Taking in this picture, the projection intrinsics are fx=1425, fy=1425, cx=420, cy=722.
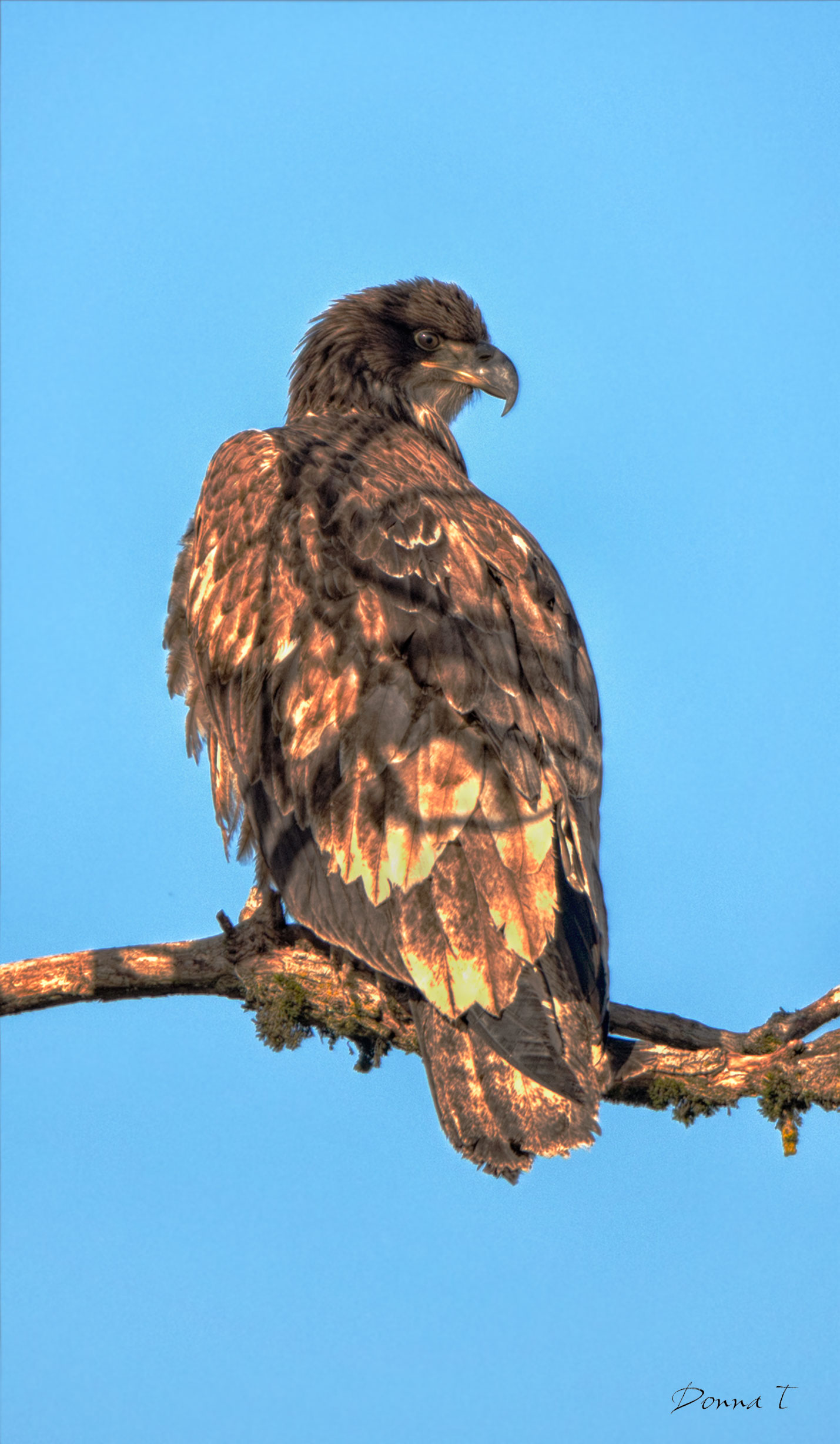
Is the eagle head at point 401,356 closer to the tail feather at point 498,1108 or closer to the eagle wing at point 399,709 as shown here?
the eagle wing at point 399,709

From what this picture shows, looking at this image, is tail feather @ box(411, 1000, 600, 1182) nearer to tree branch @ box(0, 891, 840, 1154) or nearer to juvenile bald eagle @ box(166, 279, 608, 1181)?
juvenile bald eagle @ box(166, 279, 608, 1181)

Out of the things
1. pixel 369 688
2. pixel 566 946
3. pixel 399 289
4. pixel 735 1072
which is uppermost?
pixel 399 289

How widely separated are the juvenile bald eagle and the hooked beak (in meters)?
0.89

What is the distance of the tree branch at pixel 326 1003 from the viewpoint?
5055 mm

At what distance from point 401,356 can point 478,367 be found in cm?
43

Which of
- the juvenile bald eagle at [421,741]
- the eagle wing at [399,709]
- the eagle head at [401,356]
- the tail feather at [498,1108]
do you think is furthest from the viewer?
the eagle head at [401,356]

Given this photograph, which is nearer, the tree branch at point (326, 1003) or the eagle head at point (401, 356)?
the tree branch at point (326, 1003)

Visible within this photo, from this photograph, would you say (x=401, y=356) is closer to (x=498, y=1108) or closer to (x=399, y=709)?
(x=399, y=709)

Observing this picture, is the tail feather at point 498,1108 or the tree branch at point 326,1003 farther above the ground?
the tree branch at point 326,1003

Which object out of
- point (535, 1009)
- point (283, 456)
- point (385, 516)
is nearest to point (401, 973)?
point (535, 1009)

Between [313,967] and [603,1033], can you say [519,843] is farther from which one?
[313,967]

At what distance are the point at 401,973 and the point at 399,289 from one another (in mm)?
4517

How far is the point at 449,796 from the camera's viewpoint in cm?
489

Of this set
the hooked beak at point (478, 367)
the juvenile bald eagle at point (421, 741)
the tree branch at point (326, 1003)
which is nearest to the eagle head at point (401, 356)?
the hooked beak at point (478, 367)
